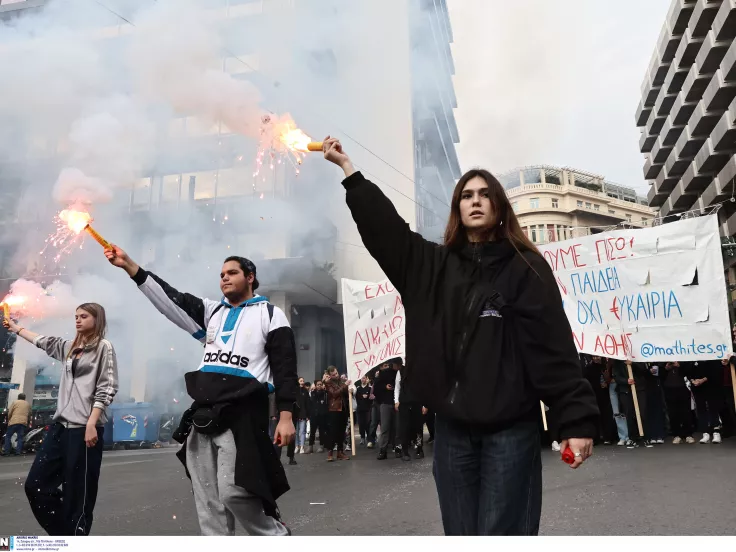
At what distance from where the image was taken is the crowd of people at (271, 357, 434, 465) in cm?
757

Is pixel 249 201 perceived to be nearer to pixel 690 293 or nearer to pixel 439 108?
pixel 439 108

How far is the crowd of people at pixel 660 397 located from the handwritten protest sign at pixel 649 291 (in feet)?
5.36

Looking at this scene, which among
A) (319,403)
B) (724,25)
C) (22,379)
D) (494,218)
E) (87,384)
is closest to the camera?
(494,218)

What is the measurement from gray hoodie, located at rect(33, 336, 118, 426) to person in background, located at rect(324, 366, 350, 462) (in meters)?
5.24

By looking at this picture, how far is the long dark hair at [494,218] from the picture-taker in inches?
72.8

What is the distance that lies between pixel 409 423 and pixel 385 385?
2.26 ft

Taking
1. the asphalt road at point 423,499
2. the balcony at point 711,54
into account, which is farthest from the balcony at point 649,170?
the balcony at point 711,54

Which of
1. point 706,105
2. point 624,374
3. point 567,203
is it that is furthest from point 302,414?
point 706,105

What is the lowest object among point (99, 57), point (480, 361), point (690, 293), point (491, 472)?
point (491, 472)

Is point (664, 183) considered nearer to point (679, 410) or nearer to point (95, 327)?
point (679, 410)

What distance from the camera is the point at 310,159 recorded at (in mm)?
6152

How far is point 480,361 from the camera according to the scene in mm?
1697
